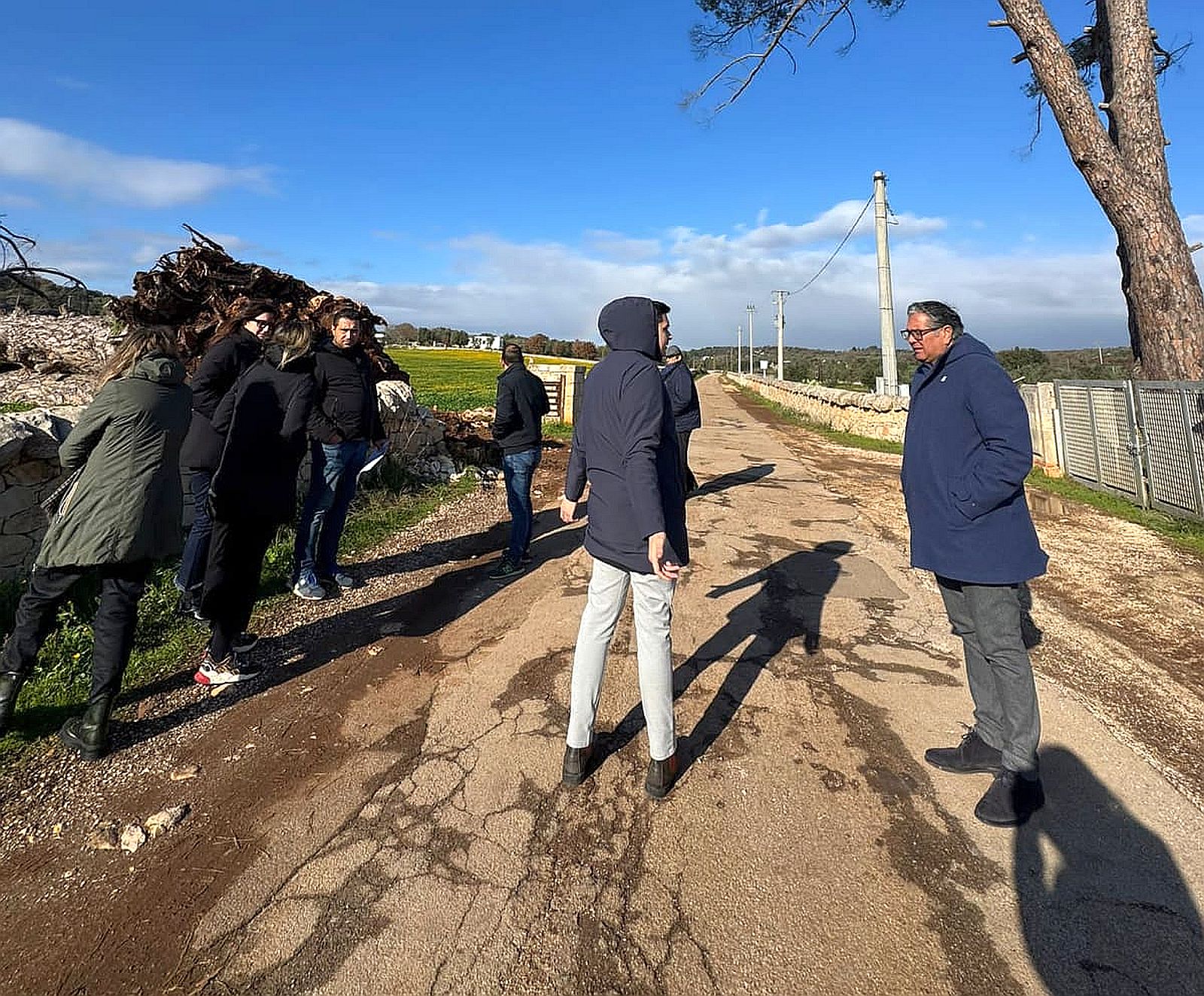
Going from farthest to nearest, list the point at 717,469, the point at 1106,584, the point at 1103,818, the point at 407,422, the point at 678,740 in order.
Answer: the point at 717,469, the point at 407,422, the point at 1106,584, the point at 678,740, the point at 1103,818

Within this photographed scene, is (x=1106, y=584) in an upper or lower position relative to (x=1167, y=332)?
lower

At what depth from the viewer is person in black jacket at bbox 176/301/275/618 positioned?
415cm

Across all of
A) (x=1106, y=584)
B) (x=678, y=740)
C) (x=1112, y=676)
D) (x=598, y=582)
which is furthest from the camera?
(x=1106, y=584)

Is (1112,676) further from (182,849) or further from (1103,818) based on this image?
(182,849)

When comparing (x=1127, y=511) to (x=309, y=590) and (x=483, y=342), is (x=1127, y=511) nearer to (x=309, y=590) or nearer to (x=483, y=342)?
(x=309, y=590)

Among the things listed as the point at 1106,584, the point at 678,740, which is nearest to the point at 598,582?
the point at 678,740

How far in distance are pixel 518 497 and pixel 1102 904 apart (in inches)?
175

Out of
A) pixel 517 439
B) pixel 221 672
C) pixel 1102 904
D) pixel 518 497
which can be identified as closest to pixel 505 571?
pixel 518 497

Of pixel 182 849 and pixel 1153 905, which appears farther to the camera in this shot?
pixel 182 849

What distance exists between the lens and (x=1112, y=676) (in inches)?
139

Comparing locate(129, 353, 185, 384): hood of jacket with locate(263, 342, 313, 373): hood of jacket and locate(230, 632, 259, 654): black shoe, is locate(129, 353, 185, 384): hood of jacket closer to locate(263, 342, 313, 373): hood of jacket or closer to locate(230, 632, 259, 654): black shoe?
locate(263, 342, 313, 373): hood of jacket

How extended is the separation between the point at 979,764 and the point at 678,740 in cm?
124

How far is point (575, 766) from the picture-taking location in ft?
8.77

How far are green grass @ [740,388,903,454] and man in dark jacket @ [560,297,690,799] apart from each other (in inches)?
379
